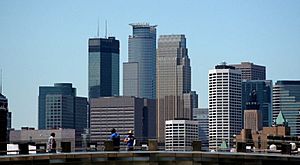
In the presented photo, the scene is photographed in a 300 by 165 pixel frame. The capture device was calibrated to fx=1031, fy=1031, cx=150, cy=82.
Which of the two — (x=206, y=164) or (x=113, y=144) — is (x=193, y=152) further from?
(x=113, y=144)

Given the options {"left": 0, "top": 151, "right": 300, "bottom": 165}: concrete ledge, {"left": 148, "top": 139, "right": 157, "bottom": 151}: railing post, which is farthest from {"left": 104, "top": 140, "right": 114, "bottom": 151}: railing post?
{"left": 148, "top": 139, "right": 157, "bottom": 151}: railing post

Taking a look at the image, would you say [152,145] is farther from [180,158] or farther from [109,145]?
[180,158]

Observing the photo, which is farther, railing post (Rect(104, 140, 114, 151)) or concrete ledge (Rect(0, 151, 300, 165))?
railing post (Rect(104, 140, 114, 151))

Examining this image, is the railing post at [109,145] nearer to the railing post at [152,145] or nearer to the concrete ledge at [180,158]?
the concrete ledge at [180,158]

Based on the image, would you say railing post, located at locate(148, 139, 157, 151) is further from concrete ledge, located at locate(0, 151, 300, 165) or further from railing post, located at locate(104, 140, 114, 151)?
railing post, located at locate(104, 140, 114, 151)

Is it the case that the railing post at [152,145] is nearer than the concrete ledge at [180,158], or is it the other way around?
the concrete ledge at [180,158]

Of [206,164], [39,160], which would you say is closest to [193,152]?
[206,164]

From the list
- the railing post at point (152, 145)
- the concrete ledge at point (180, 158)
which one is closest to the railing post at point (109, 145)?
the concrete ledge at point (180, 158)

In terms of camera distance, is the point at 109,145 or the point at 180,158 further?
the point at 109,145

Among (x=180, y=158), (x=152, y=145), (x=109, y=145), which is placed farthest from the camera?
(x=152, y=145)

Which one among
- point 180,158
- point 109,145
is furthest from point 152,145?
point 180,158

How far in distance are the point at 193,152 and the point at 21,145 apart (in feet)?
26.6

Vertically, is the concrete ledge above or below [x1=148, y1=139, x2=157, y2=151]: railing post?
below

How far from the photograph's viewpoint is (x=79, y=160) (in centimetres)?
4712
